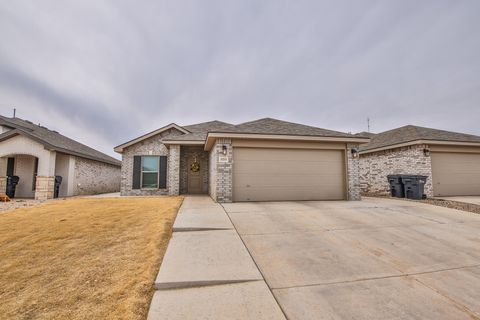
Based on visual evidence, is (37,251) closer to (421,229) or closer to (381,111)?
(421,229)

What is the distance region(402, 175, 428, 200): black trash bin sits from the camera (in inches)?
377

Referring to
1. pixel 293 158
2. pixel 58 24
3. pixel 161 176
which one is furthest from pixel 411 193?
pixel 58 24

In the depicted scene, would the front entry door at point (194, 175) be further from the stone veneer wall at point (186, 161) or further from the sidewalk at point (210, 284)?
the sidewalk at point (210, 284)

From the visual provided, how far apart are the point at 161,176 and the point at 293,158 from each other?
7616 mm

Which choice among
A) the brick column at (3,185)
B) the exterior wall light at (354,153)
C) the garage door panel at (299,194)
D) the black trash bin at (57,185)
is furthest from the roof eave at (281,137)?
the brick column at (3,185)

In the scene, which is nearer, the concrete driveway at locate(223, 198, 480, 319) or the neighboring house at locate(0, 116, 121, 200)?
the concrete driveway at locate(223, 198, 480, 319)

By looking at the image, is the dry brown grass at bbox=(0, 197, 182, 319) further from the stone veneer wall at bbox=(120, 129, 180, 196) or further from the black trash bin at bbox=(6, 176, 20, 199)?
the black trash bin at bbox=(6, 176, 20, 199)

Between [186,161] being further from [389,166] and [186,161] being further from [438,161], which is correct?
[438,161]

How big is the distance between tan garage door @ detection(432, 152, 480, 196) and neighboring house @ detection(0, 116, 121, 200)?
18.9 metres

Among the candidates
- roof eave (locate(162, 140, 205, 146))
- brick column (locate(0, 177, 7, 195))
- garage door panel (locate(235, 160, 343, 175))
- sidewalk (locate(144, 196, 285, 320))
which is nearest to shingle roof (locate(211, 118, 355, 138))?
garage door panel (locate(235, 160, 343, 175))

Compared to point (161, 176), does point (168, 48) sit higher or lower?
higher

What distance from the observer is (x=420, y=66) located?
12227 millimetres

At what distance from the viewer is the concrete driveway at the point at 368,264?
2051 millimetres

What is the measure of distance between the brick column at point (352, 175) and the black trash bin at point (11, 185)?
16.5 metres
